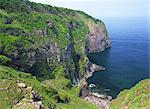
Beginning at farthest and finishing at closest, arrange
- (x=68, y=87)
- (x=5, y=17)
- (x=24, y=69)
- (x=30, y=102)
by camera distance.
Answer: (x=5, y=17) → (x=68, y=87) → (x=24, y=69) → (x=30, y=102)

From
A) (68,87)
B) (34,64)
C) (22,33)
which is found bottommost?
(68,87)

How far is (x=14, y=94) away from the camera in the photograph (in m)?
89.9

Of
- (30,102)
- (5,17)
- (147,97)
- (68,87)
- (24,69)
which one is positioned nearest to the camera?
(147,97)

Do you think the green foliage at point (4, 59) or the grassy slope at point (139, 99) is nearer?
the grassy slope at point (139, 99)

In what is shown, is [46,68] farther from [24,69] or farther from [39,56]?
[24,69]

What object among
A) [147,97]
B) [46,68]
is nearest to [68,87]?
[46,68]

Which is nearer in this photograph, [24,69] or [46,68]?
[24,69]

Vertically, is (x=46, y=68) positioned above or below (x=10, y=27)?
below

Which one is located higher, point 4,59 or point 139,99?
point 139,99

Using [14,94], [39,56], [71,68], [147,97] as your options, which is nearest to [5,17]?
[39,56]

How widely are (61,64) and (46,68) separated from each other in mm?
20429

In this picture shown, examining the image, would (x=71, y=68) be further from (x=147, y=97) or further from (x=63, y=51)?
(x=147, y=97)

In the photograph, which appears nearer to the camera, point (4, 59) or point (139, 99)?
point (139, 99)

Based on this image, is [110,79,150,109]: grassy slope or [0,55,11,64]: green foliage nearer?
[110,79,150,109]: grassy slope
